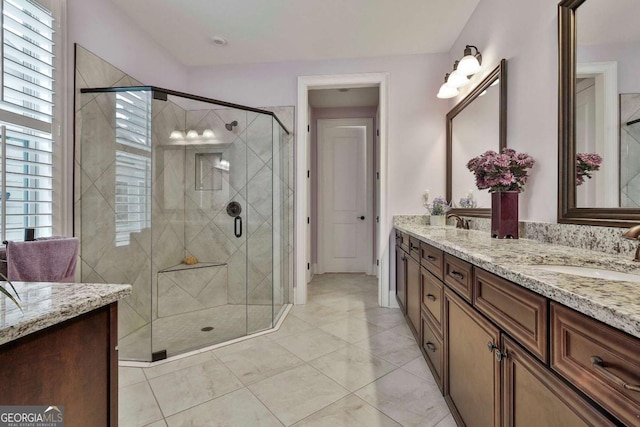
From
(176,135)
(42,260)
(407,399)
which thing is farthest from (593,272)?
(176,135)

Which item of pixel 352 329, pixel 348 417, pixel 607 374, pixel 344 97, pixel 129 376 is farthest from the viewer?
pixel 344 97

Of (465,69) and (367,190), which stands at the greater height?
(465,69)

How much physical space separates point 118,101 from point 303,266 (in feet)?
6.99

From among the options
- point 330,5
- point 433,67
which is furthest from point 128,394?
point 433,67

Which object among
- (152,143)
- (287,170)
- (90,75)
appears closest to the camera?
(90,75)

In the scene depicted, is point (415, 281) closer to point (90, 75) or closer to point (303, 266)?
point (303, 266)

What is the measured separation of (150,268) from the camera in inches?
90.4

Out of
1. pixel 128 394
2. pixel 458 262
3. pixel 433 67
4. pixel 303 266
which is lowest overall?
pixel 128 394

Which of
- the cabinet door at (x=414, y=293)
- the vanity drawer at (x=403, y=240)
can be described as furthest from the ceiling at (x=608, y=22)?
the vanity drawer at (x=403, y=240)

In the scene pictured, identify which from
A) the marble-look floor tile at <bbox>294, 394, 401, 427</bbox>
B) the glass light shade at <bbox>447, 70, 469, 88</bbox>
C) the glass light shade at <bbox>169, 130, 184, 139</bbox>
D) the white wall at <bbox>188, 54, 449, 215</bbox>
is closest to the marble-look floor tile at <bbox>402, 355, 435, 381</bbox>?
the marble-look floor tile at <bbox>294, 394, 401, 427</bbox>

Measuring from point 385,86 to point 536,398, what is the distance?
2813mm

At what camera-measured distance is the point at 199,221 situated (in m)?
2.92

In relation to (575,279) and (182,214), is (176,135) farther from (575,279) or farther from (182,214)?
(575,279)

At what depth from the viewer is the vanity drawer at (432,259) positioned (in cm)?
151
